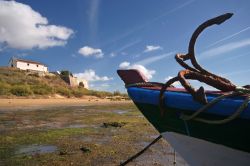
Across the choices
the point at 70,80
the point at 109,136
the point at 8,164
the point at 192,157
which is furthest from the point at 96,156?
the point at 70,80

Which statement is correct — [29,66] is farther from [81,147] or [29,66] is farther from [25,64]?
[81,147]

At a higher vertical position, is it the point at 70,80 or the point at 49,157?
the point at 70,80

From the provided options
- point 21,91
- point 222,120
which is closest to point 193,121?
point 222,120

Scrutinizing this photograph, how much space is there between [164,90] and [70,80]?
61900 mm

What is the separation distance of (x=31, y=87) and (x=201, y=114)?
4136 cm

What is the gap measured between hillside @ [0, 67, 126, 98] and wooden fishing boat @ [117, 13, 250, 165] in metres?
32.9

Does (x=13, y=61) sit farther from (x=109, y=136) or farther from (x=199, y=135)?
(x=199, y=135)

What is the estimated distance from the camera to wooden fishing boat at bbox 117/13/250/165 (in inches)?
129

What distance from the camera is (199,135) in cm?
376

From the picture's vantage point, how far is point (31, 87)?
42.6 meters

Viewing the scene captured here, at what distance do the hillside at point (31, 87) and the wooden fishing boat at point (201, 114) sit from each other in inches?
1295

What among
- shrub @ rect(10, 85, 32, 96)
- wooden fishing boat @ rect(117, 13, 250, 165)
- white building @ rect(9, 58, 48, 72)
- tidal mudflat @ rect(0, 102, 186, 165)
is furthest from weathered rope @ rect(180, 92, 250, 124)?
white building @ rect(9, 58, 48, 72)

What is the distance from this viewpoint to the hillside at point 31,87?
37.1 meters

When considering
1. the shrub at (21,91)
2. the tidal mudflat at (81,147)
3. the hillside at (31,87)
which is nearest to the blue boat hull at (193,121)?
the tidal mudflat at (81,147)
